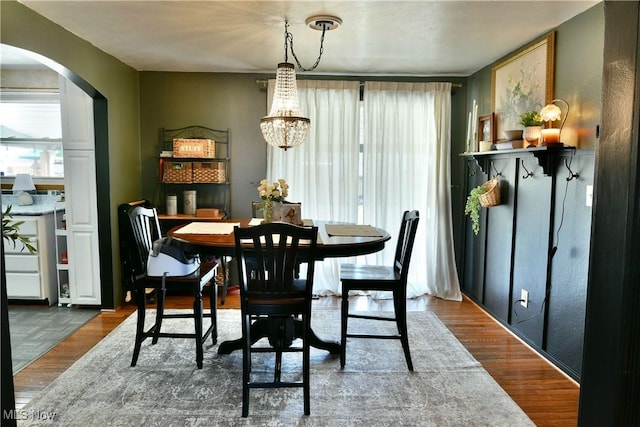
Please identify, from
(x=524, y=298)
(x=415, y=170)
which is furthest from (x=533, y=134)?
(x=415, y=170)

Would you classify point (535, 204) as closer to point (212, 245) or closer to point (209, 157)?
point (212, 245)

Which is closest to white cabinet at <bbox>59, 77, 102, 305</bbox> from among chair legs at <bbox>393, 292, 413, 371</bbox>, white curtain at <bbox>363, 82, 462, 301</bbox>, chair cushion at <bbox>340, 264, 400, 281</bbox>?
chair cushion at <bbox>340, 264, 400, 281</bbox>

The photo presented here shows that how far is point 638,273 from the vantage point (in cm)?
100

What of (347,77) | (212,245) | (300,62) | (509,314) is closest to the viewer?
(212,245)

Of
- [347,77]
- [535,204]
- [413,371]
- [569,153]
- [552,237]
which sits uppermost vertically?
[347,77]

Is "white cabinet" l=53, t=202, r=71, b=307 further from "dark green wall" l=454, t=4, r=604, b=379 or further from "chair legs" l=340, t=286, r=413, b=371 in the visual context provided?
"dark green wall" l=454, t=4, r=604, b=379

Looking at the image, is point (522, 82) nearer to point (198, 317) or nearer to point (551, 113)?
A: point (551, 113)

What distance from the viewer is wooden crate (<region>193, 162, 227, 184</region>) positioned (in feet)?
14.4

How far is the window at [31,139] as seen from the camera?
4.75m

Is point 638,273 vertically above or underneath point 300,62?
underneath

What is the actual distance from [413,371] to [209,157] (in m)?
2.73

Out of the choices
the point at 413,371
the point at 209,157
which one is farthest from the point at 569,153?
the point at 209,157

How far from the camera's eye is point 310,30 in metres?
3.15

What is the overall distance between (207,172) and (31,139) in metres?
2.03
